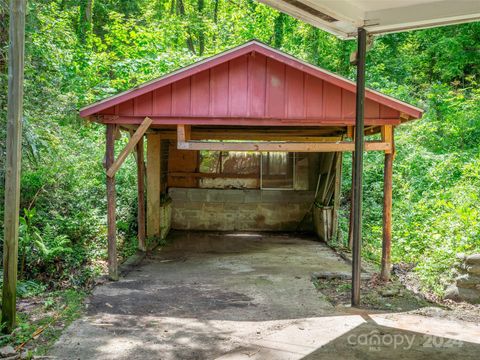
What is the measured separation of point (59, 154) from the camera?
29.9 feet

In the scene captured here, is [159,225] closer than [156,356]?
No

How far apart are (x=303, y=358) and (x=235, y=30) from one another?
60.6ft

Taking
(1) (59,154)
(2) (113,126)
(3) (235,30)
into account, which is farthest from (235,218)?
(3) (235,30)

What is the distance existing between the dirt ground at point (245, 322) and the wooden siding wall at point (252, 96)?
2.58 m

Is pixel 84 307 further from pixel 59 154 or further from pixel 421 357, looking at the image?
pixel 59 154

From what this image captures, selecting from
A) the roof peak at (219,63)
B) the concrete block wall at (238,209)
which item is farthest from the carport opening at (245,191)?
the roof peak at (219,63)

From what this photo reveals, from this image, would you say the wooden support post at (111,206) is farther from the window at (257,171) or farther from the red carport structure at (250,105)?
the window at (257,171)

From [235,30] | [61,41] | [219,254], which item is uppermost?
[235,30]

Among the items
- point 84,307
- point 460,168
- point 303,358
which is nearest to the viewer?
point 303,358

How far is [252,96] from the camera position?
6742mm

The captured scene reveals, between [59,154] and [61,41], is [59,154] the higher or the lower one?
the lower one

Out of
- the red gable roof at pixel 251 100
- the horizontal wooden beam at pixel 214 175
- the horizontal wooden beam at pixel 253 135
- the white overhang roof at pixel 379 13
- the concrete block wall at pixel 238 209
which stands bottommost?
the concrete block wall at pixel 238 209

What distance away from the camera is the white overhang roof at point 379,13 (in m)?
4.30

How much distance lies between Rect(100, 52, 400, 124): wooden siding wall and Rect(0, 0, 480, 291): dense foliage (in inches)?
77.0
